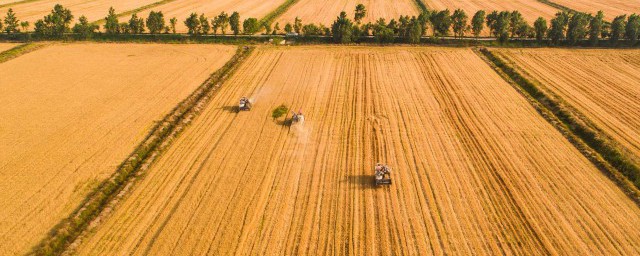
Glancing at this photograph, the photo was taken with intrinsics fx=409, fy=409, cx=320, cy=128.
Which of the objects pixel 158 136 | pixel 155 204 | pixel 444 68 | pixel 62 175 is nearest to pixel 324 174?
pixel 155 204

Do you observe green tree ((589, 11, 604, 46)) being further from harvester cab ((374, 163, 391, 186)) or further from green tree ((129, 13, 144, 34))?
green tree ((129, 13, 144, 34))

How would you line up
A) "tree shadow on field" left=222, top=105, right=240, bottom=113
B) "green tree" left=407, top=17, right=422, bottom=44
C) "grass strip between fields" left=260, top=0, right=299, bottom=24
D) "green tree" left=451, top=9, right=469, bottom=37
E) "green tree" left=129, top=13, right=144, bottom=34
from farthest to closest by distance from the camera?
1. "grass strip between fields" left=260, top=0, right=299, bottom=24
2. "green tree" left=129, top=13, right=144, bottom=34
3. "green tree" left=451, top=9, right=469, bottom=37
4. "green tree" left=407, top=17, right=422, bottom=44
5. "tree shadow on field" left=222, top=105, right=240, bottom=113

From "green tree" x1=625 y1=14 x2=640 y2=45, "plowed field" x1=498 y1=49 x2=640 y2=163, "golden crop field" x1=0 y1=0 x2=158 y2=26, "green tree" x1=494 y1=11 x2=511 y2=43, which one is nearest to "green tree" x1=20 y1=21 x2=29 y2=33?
"golden crop field" x1=0 y1=0 x2=158 y2=26

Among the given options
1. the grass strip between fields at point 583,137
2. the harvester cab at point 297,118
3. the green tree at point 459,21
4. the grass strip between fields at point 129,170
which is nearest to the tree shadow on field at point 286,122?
the harvester cab at point 297,118

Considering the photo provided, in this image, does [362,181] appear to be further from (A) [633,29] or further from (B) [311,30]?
(A) [633,29]

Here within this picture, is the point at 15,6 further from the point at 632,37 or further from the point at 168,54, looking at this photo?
the point at 632,37

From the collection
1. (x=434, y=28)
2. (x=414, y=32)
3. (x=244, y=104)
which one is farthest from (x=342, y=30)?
(x=244, y=104)

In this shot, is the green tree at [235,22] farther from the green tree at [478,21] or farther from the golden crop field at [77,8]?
the green tree at [478,21]
